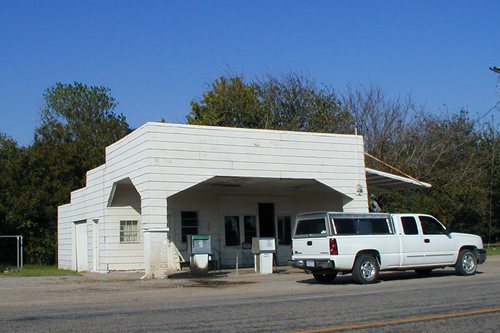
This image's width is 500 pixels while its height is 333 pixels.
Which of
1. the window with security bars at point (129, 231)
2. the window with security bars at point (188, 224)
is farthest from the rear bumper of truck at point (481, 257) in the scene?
the window with security bars at point (129, 231)

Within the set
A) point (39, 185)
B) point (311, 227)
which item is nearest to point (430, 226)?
point (311, 227)

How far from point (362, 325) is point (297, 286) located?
7806 mm

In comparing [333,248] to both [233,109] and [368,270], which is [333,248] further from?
[233,109]

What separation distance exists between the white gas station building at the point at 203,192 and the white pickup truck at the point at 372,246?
5.03m

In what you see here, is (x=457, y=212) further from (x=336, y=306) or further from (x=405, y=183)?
(x=336, y=306)

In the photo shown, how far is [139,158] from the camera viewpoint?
21.4 metres

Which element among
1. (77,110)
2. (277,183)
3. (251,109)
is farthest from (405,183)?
(77,110)

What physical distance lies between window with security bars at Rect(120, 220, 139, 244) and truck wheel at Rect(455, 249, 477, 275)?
518 inches

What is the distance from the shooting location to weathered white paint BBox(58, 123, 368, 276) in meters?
20.8

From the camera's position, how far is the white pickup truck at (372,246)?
16922 millimetres

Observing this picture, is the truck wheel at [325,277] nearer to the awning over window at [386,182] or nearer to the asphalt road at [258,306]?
the asphalt road at [258,306]

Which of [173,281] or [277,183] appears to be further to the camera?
[277,183]

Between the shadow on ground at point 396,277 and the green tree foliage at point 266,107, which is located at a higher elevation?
the green tree foliage at point 266,107

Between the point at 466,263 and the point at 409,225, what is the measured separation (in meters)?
2.37
